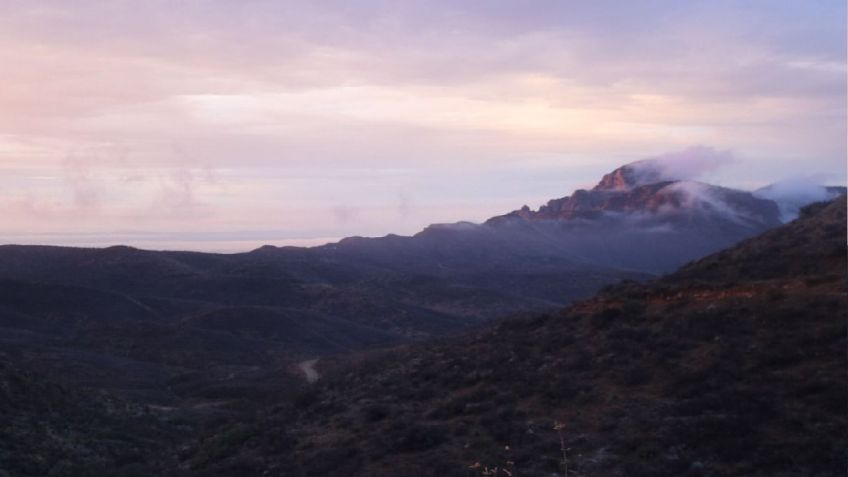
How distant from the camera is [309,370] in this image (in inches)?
1735

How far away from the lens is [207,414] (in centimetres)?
3169

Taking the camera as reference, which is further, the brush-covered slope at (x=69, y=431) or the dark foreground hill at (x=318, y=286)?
the dark foreground hill at (x=318, y=286)

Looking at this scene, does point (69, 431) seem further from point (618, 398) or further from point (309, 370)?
point (309, 370)

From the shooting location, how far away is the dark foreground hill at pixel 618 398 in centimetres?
1417

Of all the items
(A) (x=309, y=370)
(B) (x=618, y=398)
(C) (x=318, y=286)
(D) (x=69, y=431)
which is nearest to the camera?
(B) (x=618, y=398)

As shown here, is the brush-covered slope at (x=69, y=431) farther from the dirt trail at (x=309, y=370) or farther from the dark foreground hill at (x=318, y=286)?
the dirt trail at (x=309, y=370)

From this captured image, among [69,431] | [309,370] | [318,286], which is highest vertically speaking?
[318,286]

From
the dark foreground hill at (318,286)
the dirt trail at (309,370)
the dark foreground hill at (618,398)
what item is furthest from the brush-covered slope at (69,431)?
the dirt trail at (309,370)

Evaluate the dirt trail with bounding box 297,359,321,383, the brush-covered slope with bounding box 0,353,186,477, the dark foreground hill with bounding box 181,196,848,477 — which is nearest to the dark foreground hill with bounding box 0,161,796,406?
the dirt trail with bounding box 297,359,321,383

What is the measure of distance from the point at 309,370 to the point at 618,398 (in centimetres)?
2785

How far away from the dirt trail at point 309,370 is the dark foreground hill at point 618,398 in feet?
39.0

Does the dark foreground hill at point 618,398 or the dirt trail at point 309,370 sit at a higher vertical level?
the dark foreground hill at point 618,398

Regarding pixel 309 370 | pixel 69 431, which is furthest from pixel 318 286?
pixel 69 431

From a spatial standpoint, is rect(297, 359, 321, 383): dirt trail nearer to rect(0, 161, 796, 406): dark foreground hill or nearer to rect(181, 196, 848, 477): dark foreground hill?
rect(0, 161, 796, 406): dark foreground hill
